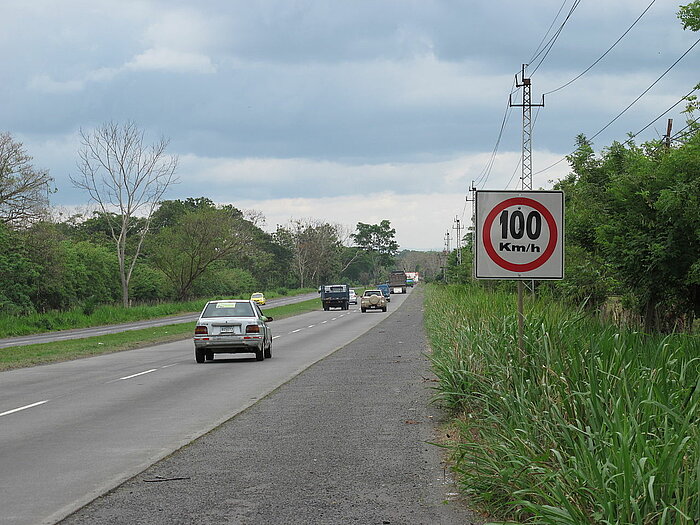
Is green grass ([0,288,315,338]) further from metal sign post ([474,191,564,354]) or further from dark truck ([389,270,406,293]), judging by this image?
dark truck ([389,270,406,293])

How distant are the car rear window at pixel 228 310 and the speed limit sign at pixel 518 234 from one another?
48.4 feet

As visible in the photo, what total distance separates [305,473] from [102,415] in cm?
579

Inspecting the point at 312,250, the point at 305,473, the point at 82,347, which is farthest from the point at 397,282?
the point at 305,473

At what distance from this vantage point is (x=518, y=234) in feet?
33.0

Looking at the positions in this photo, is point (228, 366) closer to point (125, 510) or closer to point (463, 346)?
point (463, 346)

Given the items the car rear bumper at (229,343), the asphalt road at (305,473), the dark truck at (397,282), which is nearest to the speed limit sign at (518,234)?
the asphalt road at (305,473)

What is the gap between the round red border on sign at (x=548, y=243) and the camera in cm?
997

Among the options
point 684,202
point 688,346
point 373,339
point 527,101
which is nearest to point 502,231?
point 688,346

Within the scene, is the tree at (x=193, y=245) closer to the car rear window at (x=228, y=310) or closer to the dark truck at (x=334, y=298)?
the dark truck at (x=334, y=298)

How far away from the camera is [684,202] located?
13.3 meters

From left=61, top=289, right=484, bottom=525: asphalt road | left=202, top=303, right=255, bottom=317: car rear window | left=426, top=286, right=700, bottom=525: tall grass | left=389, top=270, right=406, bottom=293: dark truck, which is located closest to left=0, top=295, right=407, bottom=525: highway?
left=61, top=289, right=484, bottom=525: asphalt road

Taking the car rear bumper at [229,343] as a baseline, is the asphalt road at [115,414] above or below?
below

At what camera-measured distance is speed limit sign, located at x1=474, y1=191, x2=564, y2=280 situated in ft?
32.7

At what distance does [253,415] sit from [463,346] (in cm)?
309
